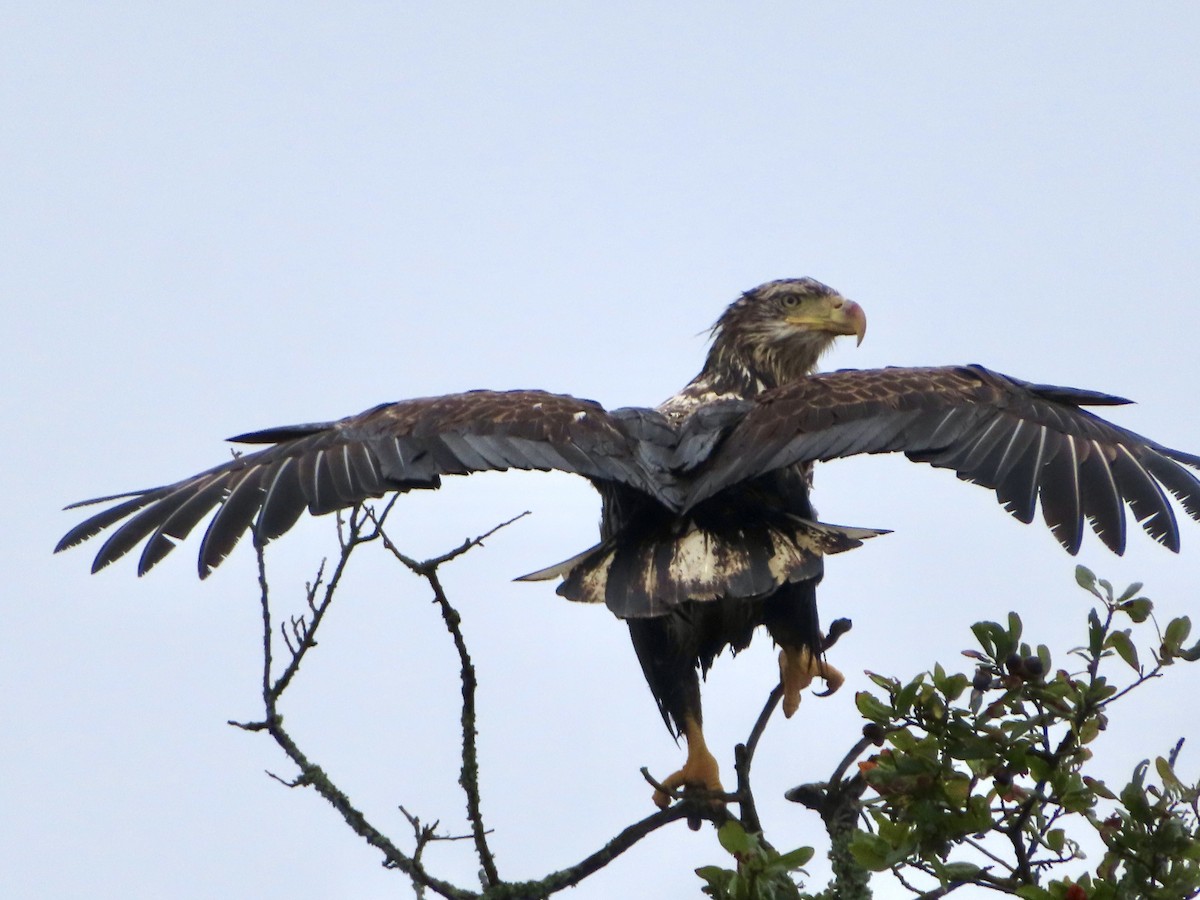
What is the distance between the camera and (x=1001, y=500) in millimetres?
4309

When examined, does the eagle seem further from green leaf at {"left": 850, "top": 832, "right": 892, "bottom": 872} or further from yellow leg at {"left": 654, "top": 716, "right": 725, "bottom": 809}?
green leaf at {"left": 850, "top": 832, "right": 892, "bottom": 872}

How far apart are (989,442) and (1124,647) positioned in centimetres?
141

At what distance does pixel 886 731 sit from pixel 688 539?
1.50m

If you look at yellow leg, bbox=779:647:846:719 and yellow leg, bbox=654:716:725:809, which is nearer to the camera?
yellow leg, bbox=654:716:725:809

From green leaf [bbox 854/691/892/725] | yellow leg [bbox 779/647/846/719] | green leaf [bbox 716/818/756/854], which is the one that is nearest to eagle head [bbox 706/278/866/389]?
yellow leg [bbox 779/647/846/719]

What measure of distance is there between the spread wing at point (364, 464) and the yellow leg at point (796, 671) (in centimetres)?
98

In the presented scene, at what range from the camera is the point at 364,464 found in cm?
481

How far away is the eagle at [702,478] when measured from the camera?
452 centimetres

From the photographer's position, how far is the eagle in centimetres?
452

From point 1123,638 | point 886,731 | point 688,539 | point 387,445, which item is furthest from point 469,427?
point 1123,638

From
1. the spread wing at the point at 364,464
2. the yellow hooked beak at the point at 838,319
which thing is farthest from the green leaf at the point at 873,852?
the yellow hooked beak at the point at 838,319

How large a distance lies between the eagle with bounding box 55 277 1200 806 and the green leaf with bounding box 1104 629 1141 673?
2.97ft

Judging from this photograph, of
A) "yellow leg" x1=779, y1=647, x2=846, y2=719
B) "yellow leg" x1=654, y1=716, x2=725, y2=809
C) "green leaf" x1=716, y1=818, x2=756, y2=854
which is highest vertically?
"yellow leg" x1=779, y1=647, x2=846, y2=719

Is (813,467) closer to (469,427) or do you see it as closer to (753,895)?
(469,427)
